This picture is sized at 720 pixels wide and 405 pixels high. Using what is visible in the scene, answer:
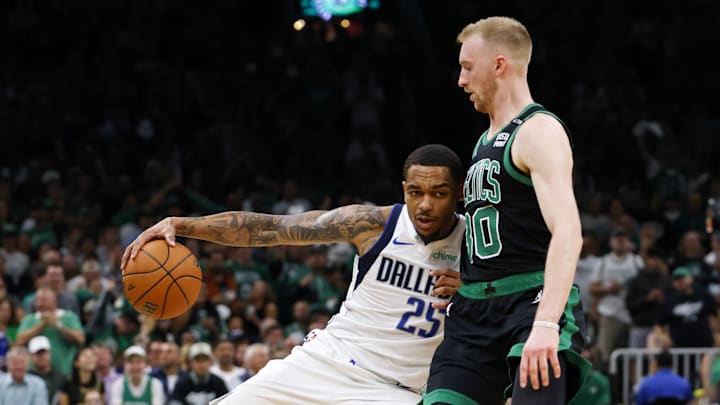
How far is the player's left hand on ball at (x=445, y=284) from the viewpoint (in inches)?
216

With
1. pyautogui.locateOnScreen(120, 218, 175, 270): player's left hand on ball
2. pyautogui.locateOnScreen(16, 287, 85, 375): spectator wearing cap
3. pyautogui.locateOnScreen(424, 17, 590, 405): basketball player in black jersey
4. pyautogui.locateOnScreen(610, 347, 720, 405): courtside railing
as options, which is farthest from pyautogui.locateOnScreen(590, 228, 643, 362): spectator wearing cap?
pyautogui.locateOnScreen(424, 17, 590, 405): basketball player in black jersey

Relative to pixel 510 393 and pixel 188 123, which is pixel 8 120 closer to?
pixel 188 123

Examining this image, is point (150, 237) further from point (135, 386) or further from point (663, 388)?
point (663, 388)

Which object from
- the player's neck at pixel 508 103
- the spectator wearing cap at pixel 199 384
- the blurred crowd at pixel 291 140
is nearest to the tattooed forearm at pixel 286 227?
the player's neck at pixel 508 103

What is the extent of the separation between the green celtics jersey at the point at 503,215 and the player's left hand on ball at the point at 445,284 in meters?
0.50

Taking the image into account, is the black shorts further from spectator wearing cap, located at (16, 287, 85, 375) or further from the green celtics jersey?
spectator wearing cap, located at (16, 287, 85, 375)

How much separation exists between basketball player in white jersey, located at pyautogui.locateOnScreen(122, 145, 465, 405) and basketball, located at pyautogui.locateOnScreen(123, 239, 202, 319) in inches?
2.4

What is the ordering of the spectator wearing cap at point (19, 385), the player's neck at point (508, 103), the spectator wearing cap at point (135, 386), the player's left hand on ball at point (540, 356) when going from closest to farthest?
the player's left hand on ball at point (540, 356) → the player's neck at point (508, 103) → the spectator wearing cap at point (19, 385) → the spectator wearing cap at point (135, 386)

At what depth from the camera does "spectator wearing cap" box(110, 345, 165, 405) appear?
11141 mm

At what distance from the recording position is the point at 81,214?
1522cm

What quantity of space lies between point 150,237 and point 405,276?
1172 mm

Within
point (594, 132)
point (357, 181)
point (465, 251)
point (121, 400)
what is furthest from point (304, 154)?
point (465, 251)

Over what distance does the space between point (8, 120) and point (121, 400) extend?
7.43 metres

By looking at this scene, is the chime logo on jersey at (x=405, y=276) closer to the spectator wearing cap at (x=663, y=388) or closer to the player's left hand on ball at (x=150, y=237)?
the player's left hand on ball at (x=150, y=237)
